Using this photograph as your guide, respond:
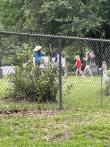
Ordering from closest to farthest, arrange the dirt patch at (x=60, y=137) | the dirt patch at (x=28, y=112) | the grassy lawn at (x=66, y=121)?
the grassy lawn at (x=66, y=121)
the dirt patch at (x=60, y=137)
the dirt patch at (x=28, y=112)

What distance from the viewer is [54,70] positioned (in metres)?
13.5

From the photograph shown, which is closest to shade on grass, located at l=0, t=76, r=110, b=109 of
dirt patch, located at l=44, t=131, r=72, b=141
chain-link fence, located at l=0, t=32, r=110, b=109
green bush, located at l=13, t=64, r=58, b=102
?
chain-link fence, located at l=0, t=32, r=110, b=109

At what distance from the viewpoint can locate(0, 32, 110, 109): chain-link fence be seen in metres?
12.4

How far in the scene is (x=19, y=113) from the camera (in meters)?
11.8

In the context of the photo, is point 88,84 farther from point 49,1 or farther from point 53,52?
point 49,1

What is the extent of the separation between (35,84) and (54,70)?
681 millimetres

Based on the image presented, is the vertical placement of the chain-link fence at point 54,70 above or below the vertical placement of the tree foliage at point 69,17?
above

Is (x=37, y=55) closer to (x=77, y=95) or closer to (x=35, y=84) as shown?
(x=35, y=84)

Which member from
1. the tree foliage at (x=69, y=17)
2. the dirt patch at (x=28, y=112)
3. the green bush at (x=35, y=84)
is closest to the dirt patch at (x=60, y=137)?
the dirt patch at (x=28, y=112)

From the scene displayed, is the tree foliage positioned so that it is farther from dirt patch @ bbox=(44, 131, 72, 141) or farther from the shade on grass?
dirt patch @ bbox=(44, 131, 72, 141)

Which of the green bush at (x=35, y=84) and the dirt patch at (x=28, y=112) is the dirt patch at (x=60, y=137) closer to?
the dirt patch at (x=28, y=112)

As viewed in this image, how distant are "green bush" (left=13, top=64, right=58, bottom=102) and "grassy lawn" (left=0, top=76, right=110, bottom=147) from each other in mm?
308

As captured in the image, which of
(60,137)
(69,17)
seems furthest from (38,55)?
(69,17)

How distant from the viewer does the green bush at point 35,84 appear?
1301 cm
